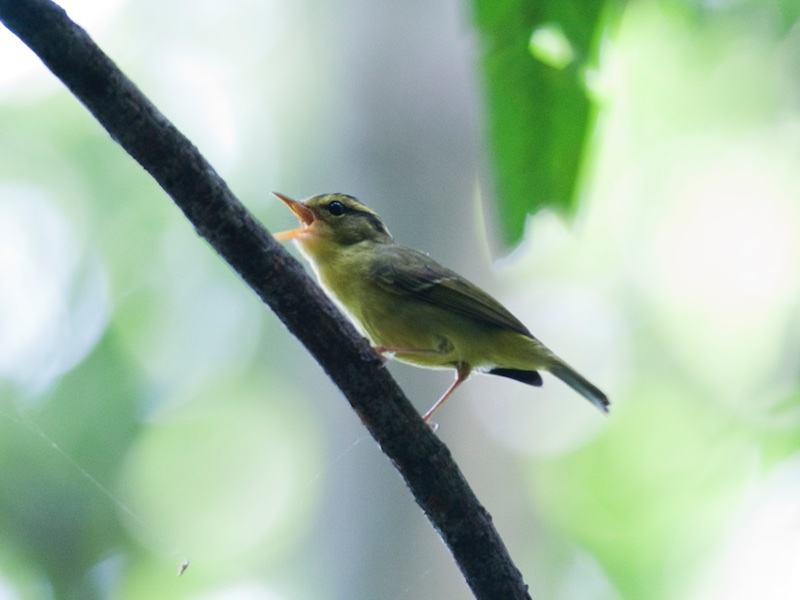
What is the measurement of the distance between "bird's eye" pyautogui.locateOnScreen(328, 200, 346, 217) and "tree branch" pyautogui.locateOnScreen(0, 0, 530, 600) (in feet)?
6.65

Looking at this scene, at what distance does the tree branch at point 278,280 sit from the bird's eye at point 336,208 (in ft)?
6.65

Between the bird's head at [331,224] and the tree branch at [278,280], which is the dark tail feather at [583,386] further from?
the tree branch at [278,280]

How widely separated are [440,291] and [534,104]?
2118mm

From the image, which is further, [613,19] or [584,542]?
[584,542]

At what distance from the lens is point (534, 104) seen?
1517mm

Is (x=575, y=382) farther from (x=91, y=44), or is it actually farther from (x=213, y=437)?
(x=213, y=437)

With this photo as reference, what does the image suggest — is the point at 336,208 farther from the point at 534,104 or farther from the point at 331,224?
the point at 534,104

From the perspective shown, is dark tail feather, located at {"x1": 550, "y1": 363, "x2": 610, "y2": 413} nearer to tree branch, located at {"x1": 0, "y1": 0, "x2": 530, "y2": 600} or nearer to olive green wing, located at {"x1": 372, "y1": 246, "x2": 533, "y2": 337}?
olive green wing, located at {"x1": 372, "y1": 246, "x2": 533, "y2": 337}

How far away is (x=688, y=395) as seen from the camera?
8.57m

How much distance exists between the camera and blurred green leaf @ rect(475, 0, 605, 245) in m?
1.49

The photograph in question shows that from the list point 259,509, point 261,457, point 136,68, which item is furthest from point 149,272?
point 259,509

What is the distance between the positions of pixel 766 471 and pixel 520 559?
5.30ft

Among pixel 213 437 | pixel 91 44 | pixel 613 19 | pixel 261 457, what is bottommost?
pixel 613 19

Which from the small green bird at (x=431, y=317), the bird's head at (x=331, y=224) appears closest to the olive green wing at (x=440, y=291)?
the small green bird at (x=431, y=317)
